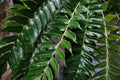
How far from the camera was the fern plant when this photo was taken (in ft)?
3.29

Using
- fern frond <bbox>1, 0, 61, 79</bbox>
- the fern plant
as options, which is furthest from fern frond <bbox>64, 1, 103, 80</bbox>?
fern frond <bbox>1, 0, 61, 79</bbox>

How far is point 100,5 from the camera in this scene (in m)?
1.19

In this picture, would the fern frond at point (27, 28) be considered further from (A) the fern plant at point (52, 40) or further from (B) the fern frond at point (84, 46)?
(B) the fern frond at point (84, 46)

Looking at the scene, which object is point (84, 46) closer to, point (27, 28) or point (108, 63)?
point (108, 63)

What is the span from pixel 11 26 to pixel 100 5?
0.43 metres

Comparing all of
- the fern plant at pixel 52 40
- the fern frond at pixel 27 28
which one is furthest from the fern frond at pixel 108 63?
the fern frond at pixel 27 28

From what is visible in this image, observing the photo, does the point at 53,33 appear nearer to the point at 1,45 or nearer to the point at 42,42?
the point at 42,42

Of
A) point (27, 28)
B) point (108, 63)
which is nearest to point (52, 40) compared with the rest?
point (27, 28)

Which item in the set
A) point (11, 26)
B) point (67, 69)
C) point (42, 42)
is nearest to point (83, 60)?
point (67, 69)

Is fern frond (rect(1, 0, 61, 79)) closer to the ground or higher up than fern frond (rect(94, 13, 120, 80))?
higher up

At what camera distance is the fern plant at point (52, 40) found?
1002mm

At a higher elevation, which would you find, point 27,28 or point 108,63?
point 27,28

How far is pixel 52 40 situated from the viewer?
3.57 ft

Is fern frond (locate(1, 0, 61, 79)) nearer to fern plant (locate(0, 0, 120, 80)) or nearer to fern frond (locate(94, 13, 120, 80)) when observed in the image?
fern plant (locate(0, 0, 120, 80))
